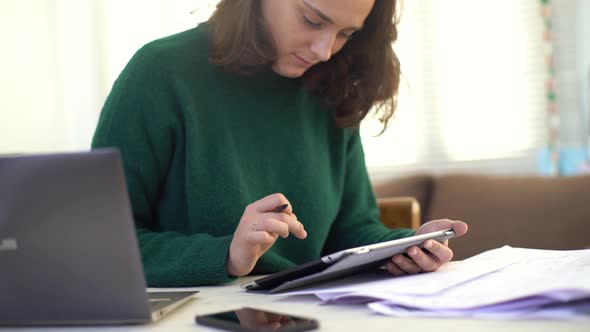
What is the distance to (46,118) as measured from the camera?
11.1 ft

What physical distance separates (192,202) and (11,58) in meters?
2.24

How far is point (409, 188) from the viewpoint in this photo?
318 centimetres

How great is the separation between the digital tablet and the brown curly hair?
0.54 meters

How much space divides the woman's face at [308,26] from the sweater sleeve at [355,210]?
30cm

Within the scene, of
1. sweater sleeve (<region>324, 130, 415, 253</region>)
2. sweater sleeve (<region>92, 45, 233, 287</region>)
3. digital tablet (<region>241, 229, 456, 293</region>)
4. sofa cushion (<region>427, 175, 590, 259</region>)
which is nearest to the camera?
digital tablet (<region>241, 229, 456, 293</region>)

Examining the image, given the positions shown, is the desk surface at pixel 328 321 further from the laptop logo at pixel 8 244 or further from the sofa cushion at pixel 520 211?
the sofa cushion at pixel 520 211

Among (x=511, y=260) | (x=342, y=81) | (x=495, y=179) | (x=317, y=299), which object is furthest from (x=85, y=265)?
(x=495, y=179)

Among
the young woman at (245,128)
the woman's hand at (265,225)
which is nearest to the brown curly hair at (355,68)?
the young woman at (245,128)

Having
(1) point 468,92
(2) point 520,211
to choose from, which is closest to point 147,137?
(2) point 520,211

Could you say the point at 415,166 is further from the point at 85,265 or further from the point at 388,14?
the point at 85,265

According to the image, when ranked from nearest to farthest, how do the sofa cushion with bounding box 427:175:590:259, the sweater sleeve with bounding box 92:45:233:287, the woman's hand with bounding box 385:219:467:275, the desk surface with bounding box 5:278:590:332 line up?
the desk surface with bounding box 5:278:590:332 → the woman's hand with bounding box 385:219:467:275 → the sweater sleeve with bounding box 92:45:233:287 → the sofa cushion with bounding box 427:175:590:259

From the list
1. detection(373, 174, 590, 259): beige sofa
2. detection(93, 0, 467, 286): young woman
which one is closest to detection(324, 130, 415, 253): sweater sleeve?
detection(93, 0, 467, 286): young woman

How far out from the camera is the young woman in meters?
1.17

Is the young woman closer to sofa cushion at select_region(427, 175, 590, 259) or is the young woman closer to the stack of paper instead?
the stack of paper
